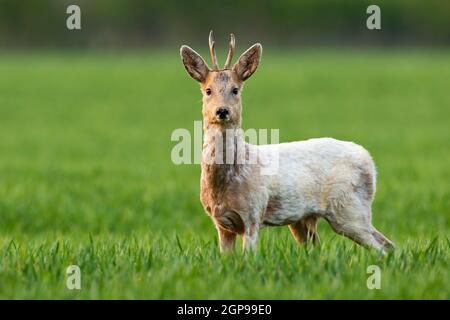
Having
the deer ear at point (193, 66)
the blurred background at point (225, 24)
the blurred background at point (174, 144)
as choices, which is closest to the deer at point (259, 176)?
the deer ear at point (193, 66)

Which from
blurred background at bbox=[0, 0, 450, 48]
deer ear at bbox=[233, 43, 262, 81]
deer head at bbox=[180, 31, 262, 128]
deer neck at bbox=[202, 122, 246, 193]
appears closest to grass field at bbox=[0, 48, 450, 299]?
deer neck at bbox=[202, 122, 246, 193]

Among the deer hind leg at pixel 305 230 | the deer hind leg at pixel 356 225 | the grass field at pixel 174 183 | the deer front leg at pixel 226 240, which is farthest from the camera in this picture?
the deer hind leg at pixel 305 230

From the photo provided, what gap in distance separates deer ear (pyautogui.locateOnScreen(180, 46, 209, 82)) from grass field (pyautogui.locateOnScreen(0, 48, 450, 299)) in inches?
52.4

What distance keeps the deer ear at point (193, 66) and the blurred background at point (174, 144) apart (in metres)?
0.69

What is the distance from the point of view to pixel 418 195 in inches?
537

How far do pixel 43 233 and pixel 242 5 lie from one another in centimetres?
6150

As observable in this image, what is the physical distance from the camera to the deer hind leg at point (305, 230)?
25.6 ft

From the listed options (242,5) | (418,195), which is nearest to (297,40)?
(242,5)

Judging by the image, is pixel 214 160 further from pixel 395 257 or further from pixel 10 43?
pixel 10 43

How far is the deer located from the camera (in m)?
6.92

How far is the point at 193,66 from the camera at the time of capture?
7.02 meters

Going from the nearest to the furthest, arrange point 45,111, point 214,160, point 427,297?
point 427,297
point 214,160
point 45,111

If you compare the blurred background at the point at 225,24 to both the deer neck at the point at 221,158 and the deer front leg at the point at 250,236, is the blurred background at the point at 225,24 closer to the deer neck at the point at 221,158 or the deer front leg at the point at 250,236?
the deer neck at the point at 221,158

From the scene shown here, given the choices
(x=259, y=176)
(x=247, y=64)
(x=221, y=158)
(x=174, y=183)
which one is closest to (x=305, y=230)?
(x=259, y=176)
